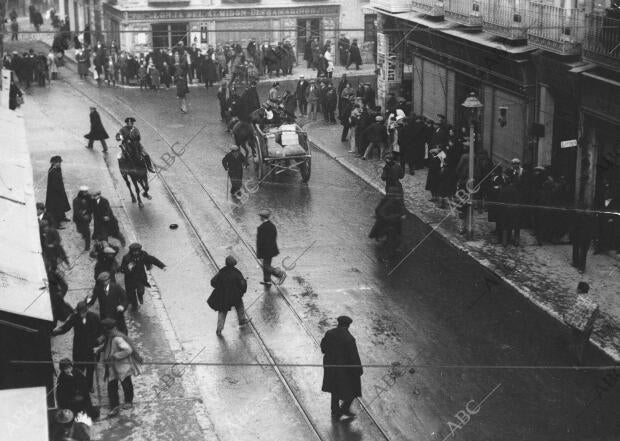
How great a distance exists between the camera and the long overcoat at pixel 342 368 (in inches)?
565

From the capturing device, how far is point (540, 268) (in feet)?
67.7

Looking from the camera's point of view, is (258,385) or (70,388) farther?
(258,385)

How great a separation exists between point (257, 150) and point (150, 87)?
654 inches

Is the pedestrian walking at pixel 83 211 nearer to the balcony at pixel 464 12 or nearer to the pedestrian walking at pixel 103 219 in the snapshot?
the pedestrian walking at pixel 103 219

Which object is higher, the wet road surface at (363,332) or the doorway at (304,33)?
the doorway at (304,33)

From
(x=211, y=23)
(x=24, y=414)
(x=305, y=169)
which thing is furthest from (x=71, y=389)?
(x=211, y=23)

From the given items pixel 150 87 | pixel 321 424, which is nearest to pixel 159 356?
pixel 321 424

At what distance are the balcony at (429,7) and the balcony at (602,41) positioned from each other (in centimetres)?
883

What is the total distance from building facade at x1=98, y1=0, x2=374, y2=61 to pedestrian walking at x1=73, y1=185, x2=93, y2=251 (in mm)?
25123

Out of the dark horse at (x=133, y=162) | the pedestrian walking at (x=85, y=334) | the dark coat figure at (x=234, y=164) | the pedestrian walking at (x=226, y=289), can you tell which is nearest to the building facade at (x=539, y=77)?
the dark coat figure at (x=234, y=164)

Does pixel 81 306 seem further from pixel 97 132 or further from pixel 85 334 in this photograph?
pixel 97 132

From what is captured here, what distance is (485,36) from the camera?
27047 millimetres

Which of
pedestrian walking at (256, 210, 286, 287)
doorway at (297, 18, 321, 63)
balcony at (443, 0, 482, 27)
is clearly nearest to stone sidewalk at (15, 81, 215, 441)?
pedestrian walking at (256, 210, 286, 287)

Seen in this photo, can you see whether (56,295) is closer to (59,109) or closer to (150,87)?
(59,109)
